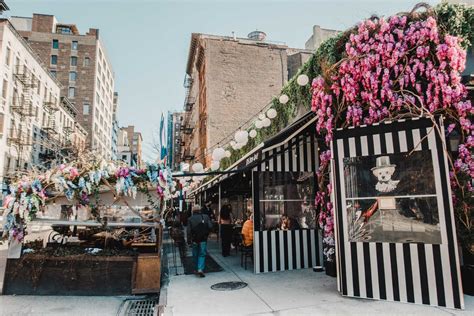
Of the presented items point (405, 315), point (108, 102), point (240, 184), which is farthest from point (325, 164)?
point (108, 102)

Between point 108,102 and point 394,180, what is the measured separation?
79.1 metres

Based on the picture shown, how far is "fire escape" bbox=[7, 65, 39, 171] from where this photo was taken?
3362cm

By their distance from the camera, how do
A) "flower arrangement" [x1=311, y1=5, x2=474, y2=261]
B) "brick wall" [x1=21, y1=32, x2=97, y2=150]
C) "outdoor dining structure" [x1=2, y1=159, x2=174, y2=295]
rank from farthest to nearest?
"brick wall" [x1=21, y1=32, x2=97, y2=150], "outdoor dining structure" [x1=2, y1=159, x2=174, y2=295], "flower arrangement" [x1=311, y1=5, x2=474, y2=261]

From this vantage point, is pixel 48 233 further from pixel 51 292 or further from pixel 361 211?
pixel 361 211

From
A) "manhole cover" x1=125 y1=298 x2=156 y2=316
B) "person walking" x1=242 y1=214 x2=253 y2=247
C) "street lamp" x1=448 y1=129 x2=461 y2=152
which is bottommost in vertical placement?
"manhole cover" x1=125 y1=298 x2=156 y2=316

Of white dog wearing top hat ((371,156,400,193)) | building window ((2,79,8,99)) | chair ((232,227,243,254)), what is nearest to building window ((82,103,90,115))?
building window ((2,79,8,99))

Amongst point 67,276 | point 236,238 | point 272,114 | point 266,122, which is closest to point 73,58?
point 236,238

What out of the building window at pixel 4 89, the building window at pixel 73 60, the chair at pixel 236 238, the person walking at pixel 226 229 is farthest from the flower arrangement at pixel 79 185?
the building window at pixel 73 60

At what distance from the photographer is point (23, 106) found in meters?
35.4

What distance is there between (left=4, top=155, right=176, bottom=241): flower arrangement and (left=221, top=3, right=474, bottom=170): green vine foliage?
384 centimetres

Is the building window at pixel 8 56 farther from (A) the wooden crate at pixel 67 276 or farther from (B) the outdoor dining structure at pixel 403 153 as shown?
(B) the outdoor dining structure at pixel 403 153

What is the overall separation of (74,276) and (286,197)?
5.47 metres

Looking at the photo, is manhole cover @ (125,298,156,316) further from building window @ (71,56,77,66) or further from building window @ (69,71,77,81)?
building window @ (71,56,77,66)

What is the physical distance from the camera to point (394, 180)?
20.5ft
